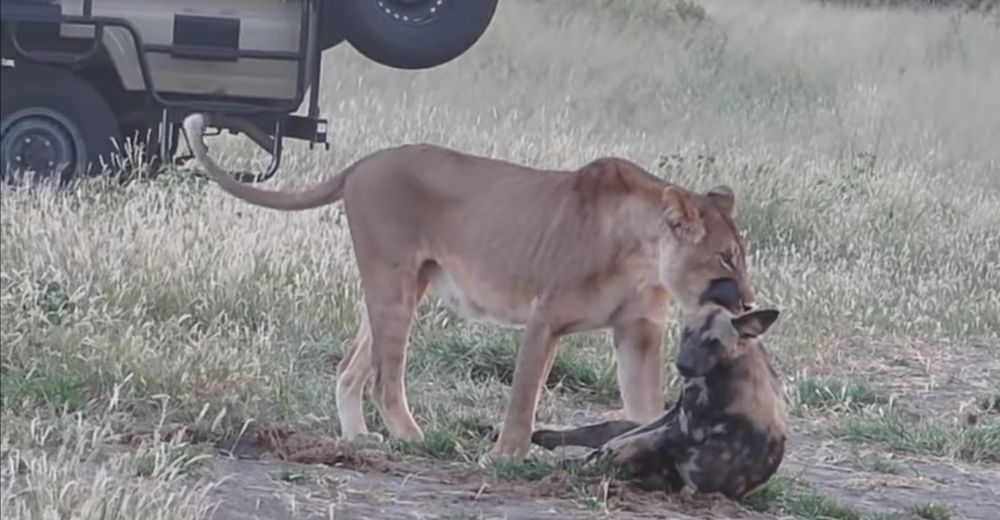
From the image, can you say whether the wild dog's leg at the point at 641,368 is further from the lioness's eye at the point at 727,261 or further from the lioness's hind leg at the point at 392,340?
the lioness's hind leg at the point at 392,340

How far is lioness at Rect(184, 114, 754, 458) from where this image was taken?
6133mm

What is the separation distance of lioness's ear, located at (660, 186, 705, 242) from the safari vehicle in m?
1.52

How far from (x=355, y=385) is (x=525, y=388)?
0.67 meters

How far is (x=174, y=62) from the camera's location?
7141 millimetres

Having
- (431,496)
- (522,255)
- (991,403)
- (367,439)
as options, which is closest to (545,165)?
(991,403)

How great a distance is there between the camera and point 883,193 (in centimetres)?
1253

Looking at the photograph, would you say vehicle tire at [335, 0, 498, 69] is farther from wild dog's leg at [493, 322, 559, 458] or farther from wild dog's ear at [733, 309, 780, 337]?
wild dog's ear at [733, 309, 780, 337]

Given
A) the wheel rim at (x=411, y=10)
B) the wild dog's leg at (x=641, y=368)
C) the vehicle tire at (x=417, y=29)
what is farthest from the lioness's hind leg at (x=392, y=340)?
the wheel rim at (x=411, y=10)

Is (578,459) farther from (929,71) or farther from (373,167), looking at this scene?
(929,71)

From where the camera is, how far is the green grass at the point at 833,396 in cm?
781

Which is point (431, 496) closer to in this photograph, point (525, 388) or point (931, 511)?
point (525, 388)

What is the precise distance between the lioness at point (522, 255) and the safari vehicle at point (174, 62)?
0.40m

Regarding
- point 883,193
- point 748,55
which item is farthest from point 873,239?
point 748,55

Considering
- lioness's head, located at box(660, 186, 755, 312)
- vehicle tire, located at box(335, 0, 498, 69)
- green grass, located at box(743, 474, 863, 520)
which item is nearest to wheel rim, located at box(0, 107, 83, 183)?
lioness's head, located at box(660, 186, 755, 312)
